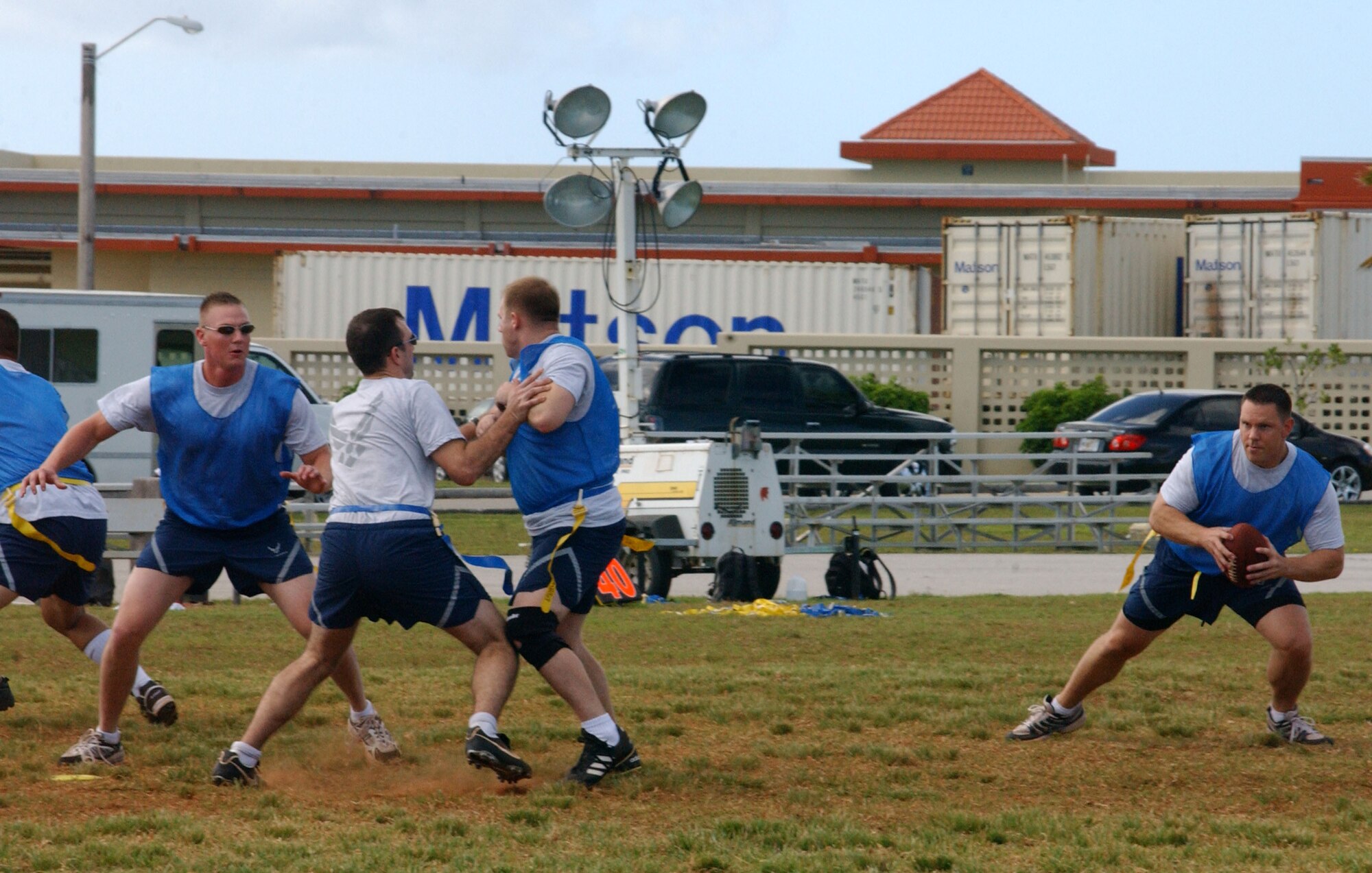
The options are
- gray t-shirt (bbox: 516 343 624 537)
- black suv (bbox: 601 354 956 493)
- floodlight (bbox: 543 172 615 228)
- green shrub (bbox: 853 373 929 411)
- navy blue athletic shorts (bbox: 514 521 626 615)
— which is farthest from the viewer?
green shrub (bbox: 853 373 929 411)

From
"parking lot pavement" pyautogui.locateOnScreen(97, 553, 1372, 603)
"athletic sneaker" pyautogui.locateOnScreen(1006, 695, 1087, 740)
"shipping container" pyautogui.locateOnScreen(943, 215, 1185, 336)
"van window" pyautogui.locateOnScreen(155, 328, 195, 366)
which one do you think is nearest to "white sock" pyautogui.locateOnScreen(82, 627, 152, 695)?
"athletic sneaker" pyautogui.locateOnScreen(1006, 695, 1087, 740)

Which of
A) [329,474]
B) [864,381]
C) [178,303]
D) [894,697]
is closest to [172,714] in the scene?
[329,474]

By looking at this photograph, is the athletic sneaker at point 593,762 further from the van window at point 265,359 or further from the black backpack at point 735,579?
the van window at point 265,359

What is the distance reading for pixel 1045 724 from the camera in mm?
7055

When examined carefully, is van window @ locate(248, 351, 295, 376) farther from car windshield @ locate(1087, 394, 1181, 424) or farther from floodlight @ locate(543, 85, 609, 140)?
car windshield @ locate(1087, 394, 1181, 424)

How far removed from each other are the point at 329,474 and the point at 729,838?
1.96 m

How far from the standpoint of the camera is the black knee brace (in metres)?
5.84

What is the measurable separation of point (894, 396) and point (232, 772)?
2277 centimetres

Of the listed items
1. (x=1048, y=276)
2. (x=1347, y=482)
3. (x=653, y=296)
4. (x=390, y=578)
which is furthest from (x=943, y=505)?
(x=653, y=296)

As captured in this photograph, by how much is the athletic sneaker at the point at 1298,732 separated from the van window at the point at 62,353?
16116 mm

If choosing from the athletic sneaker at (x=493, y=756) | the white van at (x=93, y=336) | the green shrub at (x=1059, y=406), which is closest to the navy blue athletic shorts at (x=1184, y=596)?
the athletic sneaker at (x=493, y=756)

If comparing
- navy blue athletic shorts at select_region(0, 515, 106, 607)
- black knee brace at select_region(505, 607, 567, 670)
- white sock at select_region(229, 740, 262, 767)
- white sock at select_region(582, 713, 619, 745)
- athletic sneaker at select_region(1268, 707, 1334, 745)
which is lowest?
athletic sneaker at select_region(1268, 707, 1334, 745)

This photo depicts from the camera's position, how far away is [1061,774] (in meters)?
6.38

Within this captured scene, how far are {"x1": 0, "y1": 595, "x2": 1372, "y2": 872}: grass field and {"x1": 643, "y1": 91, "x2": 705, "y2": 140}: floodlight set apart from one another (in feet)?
16.7
